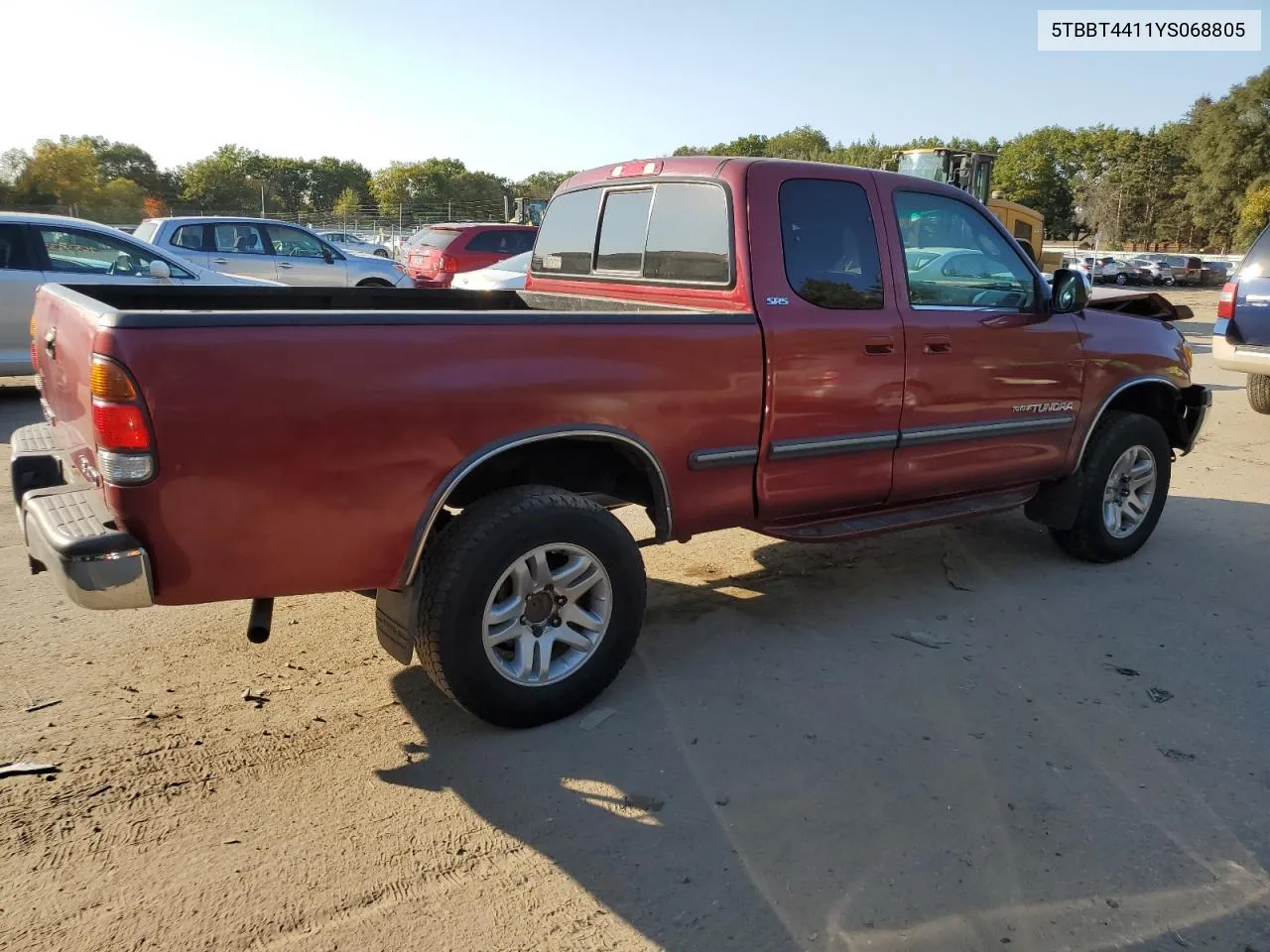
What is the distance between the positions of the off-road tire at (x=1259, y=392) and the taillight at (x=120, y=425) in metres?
10.3

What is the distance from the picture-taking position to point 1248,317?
8.75 metres

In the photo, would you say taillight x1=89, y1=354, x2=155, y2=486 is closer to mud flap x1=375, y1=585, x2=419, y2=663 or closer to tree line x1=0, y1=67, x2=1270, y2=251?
mud flap x1=375, y1=585, x2=419, y2=663

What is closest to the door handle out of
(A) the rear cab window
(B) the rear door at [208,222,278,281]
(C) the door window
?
(A) the rear cab window

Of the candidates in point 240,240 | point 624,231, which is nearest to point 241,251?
point 240,240

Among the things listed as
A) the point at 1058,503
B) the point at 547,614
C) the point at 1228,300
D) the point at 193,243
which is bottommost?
the point at 547,614

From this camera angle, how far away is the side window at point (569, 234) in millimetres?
4684

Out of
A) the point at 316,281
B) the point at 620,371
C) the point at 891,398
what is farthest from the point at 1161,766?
the point at 316,281

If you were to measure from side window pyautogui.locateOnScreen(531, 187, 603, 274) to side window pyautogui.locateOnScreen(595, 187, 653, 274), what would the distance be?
0.10 meters

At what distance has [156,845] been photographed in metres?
2.60

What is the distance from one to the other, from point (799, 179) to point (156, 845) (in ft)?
10.9

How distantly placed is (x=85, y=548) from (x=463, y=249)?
13.2 metres

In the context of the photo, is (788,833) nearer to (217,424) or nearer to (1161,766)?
(1161,766)

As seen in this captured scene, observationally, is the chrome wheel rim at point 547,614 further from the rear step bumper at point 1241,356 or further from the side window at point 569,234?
the rear step bumper at point 1241,356

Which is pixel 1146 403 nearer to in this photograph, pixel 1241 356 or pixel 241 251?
pixel 1241 356
